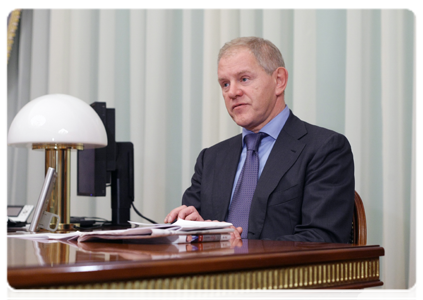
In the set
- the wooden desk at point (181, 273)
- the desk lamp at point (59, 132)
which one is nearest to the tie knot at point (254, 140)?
the desk lamp at point (59, 132)

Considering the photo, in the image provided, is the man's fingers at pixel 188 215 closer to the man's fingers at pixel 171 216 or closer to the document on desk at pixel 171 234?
the man's fingers at pixel 171 216

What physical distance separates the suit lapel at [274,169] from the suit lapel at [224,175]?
16cm

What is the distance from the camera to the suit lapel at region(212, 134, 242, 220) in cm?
168

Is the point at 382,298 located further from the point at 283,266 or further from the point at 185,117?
the point at 283,266

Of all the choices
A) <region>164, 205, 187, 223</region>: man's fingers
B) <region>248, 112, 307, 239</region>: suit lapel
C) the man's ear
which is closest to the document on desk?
<region>164, 205, 187, 223</region>: man's fingers

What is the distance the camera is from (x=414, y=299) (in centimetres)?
193

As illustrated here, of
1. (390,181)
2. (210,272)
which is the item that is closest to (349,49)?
(390,181)

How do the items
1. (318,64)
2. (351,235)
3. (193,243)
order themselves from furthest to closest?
(318,64) → (351,235) → (193,243)

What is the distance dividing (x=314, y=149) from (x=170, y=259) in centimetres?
107

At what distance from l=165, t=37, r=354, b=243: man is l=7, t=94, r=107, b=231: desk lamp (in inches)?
18.6

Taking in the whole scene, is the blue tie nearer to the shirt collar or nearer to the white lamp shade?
Answer: the shirt collar

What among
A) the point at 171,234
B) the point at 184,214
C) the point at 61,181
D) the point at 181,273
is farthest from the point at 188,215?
the point at 181,273

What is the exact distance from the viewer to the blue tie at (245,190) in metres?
1.60

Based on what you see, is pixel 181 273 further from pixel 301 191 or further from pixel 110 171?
pixel 110 171
